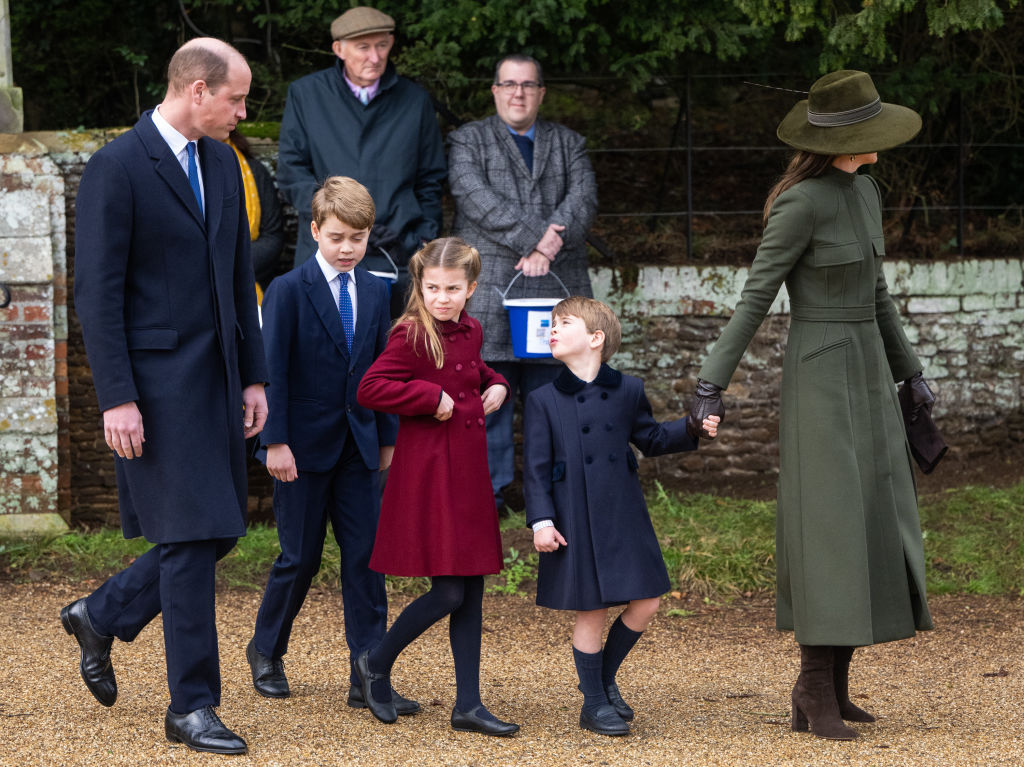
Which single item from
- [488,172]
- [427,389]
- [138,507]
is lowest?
[138,507]

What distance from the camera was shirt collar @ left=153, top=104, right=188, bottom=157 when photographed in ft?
12.6

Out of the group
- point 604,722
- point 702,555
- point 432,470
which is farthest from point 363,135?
point 604,722

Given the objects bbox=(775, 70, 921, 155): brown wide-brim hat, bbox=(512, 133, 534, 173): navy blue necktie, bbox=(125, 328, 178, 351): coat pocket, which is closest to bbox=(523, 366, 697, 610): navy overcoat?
bbox=(775, 70, 921, 155): brown wide-brim hat

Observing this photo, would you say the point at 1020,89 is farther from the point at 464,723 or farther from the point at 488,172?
the point at 464,723

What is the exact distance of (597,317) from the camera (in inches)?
163

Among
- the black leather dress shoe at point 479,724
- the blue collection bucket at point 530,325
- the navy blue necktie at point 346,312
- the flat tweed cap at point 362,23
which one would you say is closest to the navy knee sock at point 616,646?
the black leather dress shoe at point 479,724

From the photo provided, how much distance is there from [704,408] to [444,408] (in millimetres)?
775

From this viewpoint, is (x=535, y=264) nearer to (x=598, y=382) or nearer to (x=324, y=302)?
(x=324, y=302)

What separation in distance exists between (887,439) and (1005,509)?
3234mm

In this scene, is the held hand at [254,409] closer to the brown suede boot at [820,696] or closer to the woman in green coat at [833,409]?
the woman in green coat at [833,409]

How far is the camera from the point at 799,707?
4.02 metres

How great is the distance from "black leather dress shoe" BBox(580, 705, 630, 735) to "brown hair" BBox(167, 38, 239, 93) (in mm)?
2142

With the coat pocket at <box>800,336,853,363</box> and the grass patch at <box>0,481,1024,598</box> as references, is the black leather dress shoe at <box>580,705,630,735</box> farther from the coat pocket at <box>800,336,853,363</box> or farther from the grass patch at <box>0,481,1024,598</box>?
the grass patch at <box>0,481,1024,598</box>

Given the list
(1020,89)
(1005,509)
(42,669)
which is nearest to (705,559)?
(1005,509)
